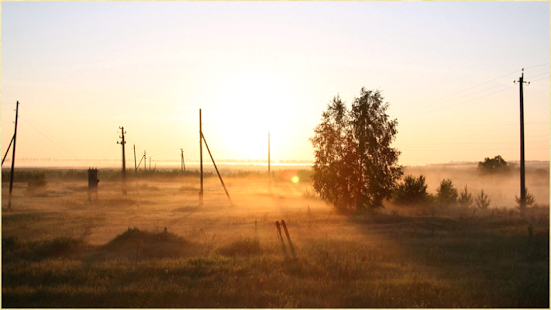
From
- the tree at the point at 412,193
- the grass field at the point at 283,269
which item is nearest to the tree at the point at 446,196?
the tree at the point at 412,193

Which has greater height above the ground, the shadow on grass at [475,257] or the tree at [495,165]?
the tree at [495,165]

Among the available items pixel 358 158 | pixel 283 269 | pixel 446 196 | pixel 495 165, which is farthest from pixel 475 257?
pixel 495 165

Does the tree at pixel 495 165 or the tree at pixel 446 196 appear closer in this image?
the tree at pixel 446 196

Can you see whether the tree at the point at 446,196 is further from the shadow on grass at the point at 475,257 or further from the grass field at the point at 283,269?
the grass field at the point at 283,269

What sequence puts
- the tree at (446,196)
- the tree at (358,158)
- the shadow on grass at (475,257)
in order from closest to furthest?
1. the shadow on grass at (475,257)
2. the tree at (358,158)
3. the tree at (446,196)

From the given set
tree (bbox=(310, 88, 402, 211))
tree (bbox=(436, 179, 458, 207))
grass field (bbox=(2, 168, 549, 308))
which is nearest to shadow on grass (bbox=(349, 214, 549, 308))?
grass field (bbox=(2, 168, 549, 308))

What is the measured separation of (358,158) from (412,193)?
8309 millimetres

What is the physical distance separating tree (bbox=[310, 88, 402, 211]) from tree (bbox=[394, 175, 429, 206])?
4.50 meters

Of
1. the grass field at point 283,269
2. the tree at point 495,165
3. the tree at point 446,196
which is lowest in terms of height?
the tree at point 446,196

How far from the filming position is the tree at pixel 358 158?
3466 cm

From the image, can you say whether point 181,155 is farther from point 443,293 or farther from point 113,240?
point 443,293

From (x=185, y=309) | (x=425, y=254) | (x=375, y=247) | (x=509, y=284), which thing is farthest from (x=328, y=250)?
(x=185, y=309)

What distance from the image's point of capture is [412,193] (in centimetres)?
3959

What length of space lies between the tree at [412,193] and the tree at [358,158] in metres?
4.50
